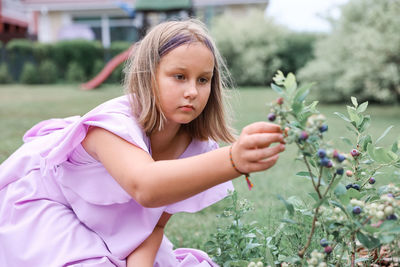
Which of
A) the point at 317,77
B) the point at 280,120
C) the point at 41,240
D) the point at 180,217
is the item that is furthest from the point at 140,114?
the point at 317,77

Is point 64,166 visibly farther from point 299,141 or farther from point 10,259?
point 299,141

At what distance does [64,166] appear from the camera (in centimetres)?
172

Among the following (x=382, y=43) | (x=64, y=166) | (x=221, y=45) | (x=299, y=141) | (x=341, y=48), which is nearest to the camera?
(x=299, y=141)

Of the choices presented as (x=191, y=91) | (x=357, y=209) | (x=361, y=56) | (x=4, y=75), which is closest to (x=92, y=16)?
(x=4, y=75)

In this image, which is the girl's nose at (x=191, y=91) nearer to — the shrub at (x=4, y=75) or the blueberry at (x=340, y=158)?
the blueberry at (x=340, y=158)

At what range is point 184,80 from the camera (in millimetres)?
1488

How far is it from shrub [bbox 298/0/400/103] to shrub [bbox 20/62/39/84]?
30.5 ft

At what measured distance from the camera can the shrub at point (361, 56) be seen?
8.70 meters

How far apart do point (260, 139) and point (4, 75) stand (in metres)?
15.6

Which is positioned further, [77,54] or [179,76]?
[77,54]

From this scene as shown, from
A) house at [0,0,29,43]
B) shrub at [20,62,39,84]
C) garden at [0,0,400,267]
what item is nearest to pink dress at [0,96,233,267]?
garden at [0,0,400,267]

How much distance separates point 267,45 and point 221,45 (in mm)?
1869

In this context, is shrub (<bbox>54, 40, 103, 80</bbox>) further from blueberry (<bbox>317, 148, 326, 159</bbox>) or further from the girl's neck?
blueberry (<bbox>317, 148, 326, 159</bbox>)

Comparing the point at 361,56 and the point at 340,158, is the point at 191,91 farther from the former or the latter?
the point at 361,56
